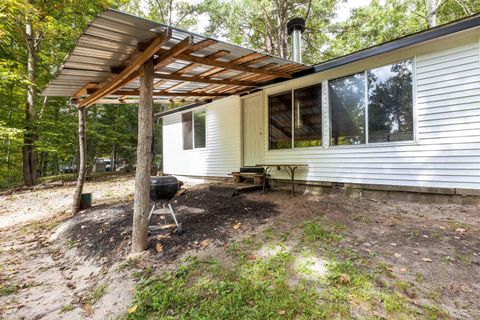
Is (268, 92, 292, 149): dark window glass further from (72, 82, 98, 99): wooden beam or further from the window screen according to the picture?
(72, 82, 98, 99): wooden beam

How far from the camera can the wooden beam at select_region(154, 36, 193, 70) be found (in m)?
2.97

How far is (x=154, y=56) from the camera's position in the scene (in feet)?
11.9

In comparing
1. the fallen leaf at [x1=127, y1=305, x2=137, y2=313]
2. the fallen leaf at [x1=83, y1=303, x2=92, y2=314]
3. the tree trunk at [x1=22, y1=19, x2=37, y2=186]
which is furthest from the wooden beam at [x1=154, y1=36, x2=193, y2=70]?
the tree trunk at [x1=22, y1=19, x2=37, y2=186]

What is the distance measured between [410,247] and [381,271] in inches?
29.9

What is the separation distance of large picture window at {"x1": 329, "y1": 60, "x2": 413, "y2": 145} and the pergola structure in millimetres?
1301

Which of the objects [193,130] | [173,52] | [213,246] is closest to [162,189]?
[213,246]

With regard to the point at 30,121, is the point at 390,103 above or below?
below

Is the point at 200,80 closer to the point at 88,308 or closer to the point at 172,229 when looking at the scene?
the point at 172,229

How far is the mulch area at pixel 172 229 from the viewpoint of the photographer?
3463 mm

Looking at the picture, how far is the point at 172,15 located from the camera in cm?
1666

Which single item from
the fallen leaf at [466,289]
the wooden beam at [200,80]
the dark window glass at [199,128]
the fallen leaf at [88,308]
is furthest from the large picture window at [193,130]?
the fallen leaf at [466,289]

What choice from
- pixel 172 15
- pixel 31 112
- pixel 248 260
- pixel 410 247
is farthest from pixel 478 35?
pixel 172 15

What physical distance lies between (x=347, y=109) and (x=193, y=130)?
5921 mm

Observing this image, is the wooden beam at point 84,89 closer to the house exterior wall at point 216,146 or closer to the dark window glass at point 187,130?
the house exterior wall at point 216,146
